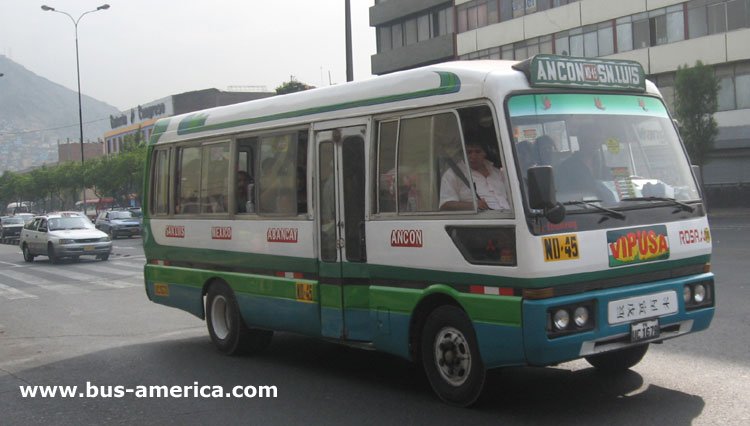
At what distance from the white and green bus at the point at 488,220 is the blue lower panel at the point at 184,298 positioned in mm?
1654

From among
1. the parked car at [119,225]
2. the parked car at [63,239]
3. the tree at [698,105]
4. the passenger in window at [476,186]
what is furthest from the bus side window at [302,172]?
the parked car at [119,225]

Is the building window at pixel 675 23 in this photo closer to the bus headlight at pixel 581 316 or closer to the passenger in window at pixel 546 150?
the passenger in window at pixel 546 150

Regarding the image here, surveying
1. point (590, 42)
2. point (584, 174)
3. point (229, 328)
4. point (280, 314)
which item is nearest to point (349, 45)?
point (229, 328)

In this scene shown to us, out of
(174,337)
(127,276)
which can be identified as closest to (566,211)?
(174,337)

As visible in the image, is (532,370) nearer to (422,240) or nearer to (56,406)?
(422,240)

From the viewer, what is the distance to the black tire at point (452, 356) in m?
6.39

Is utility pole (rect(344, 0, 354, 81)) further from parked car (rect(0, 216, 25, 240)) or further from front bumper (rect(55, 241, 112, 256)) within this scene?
Result: parked car (rect(0, 216, 25, 240))

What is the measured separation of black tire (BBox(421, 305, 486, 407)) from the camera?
252 inches

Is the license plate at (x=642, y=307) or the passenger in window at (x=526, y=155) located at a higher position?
the passenger in window at (x=526, y=155)

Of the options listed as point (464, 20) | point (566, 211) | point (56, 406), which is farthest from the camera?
point (464, 20)

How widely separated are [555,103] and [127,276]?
16.6 meters

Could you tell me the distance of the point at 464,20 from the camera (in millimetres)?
52594

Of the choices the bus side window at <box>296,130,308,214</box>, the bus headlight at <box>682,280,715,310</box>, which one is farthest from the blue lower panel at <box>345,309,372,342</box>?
the bus headlight at <box>682,280,715,310</box>

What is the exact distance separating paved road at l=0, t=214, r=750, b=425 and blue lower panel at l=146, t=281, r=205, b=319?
0.47 meters
